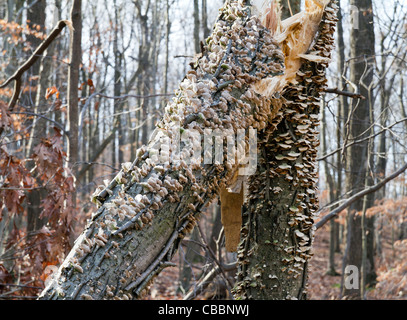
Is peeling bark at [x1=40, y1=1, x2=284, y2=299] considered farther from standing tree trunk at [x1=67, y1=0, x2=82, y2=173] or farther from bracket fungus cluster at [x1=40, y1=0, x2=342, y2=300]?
standing tree trunk at [x1=67, y1=0, x2=82, y2=173]

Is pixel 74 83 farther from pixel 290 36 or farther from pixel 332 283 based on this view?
pixel 332 283

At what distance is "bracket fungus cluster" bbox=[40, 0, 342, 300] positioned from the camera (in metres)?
1.26

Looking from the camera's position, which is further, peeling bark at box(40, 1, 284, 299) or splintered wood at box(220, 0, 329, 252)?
splintered wood at box(220, 0, 329, 252)

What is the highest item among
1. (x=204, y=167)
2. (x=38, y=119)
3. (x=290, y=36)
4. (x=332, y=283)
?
(x=290, y=36)

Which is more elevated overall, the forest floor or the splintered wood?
the splintered wood

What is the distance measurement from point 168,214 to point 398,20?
18.1 feet

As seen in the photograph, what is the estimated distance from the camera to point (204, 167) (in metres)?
1.43

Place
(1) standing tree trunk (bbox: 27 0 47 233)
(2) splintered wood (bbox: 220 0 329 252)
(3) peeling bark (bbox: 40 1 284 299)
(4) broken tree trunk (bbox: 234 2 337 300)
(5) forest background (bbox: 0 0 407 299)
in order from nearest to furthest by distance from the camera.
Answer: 1. (3) peeling bark (bbox: 40 1 284 299)
2. (2) splintered wood (bbox: 220 0 329 252)
3. (4) broken tree trunk (bbox: 234 2 337 300)
4. (5) forest background (bbox: 0 0 407 299)
5. (1) standing tree trunk (bbox: 27 0 47 233)

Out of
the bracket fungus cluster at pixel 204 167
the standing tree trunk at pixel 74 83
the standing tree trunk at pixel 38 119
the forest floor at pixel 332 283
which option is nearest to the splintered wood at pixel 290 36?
the bracket fungus cluster at pixel 204 167

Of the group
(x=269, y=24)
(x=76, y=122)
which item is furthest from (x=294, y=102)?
(x=76, y=122)

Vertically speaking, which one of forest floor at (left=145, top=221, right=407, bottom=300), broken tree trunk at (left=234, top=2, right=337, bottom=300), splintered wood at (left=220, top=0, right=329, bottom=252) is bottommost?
forest floor at (left=145, top=221, right=407, bottom=300)

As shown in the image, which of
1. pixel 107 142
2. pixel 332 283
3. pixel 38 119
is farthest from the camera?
pixel 332 283

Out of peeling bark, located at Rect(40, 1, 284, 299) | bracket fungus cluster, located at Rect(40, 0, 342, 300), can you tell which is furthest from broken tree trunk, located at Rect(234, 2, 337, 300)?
peeling bark, located at Rect(40, 1, 284, 299)

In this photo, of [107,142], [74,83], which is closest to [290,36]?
[74,83]
